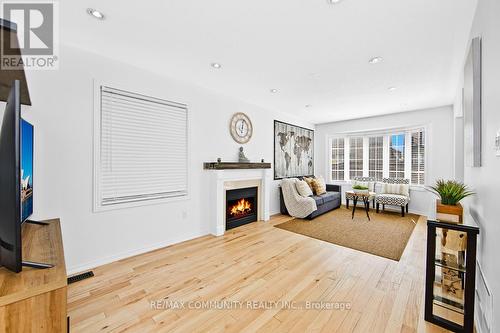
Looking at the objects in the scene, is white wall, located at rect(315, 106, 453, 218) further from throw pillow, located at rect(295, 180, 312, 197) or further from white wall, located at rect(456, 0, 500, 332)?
white wall, located at rect(456, 0, 500, 332)

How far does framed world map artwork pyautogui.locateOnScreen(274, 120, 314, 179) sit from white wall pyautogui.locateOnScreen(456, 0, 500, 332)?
3.67 m

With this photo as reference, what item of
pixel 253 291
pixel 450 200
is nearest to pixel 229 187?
pixel 253 291

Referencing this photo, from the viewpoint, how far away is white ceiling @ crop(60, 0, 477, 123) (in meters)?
1.71

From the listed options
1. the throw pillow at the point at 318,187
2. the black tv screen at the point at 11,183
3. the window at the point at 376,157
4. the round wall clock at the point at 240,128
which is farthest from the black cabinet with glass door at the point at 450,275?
the window at the point at 376,157

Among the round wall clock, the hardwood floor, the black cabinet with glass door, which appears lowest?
the hardwood floor

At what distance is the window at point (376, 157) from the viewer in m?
5.73

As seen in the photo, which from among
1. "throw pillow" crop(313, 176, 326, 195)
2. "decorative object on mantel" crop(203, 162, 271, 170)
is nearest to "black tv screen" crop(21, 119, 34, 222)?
"decorative object on mantel" crop(203, 162, 271, 170)

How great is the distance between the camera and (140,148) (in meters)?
2.78

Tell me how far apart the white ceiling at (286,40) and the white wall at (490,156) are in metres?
0.50

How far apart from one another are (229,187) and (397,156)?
15.2 feet

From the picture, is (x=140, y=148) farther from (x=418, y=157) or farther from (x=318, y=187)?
(x=418, y=157)

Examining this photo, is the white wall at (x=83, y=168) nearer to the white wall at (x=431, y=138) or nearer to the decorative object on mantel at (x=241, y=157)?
the decorative object on mantel at (x=241, y=157)

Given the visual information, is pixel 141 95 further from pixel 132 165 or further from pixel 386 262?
pixel 386 262

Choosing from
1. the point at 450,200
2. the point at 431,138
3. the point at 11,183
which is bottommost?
the point at 450,200
